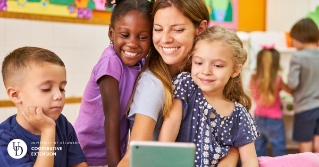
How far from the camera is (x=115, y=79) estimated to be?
1.25 metres

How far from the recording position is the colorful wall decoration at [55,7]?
8.54 feet

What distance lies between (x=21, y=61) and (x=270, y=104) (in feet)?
8.60

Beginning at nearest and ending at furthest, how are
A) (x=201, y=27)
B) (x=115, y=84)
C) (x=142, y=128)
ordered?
(x=142, y=128)
(x=115, y=84)
(x=201, y=27)

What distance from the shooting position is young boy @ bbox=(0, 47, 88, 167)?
0.96 m

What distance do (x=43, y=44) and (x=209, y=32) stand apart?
1854 mm

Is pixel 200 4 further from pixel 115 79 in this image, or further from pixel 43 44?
pixel 43 44

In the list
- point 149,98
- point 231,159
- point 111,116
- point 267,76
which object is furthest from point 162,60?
point 267,76

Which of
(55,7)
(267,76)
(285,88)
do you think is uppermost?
(55,7)

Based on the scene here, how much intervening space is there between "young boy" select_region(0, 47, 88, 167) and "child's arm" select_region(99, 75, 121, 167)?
0.20 m

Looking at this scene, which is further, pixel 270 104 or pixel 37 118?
pixel 270 104

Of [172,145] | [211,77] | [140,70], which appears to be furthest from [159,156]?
[140,70]

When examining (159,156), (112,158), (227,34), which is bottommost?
(112,158)

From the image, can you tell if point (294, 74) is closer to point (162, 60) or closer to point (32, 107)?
point (162, 60)

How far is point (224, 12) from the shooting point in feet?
12.6
